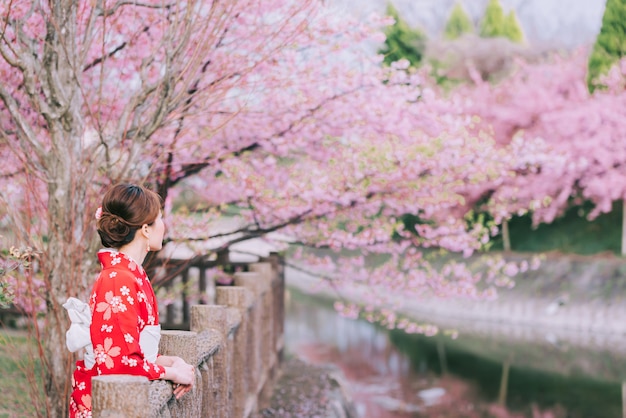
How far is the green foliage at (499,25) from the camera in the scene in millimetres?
23984

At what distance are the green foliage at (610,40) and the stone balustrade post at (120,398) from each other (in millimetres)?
16647

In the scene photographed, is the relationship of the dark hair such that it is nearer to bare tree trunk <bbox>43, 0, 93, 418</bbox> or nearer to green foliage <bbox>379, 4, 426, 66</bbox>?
bare tree trunk <bbox>43, 0, 93, 418</bbox>


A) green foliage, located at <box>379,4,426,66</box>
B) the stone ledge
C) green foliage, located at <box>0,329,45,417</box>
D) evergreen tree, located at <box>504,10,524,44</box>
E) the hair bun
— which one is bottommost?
the stone ledge

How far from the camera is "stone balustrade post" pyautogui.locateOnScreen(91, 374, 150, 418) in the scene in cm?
211

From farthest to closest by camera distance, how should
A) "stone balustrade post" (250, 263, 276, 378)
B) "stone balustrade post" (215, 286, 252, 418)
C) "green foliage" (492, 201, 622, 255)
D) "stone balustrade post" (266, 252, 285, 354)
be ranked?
"green foliage" (492, 201, 622, 255)
"stone balustrade post" (266, 252, 285, 354)
"stone balustrade post" (250, 263, 276, 378)
"stone balustrade post" (215, 286, 252, 418)

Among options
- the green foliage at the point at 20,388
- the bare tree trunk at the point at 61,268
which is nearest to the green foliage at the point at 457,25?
the green foliage at the point at 20,388

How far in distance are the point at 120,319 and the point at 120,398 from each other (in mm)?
427

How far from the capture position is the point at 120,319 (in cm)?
249

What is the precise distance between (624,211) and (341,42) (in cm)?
1264

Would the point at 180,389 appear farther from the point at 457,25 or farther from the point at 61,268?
the point at 457,25

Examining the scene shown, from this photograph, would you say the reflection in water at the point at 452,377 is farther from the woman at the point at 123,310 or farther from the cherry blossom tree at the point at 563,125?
the woman at the point at 123,310

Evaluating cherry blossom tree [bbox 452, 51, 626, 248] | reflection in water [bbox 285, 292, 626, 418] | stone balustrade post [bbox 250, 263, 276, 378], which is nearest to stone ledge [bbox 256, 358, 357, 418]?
stone balustrade post [bbox 250, 263, 276, 378]

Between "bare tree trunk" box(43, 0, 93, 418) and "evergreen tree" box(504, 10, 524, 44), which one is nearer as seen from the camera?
"bare tree trunk" box(43, 0, 93, 418)

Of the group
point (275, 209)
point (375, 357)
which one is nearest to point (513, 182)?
point (375, 357)
